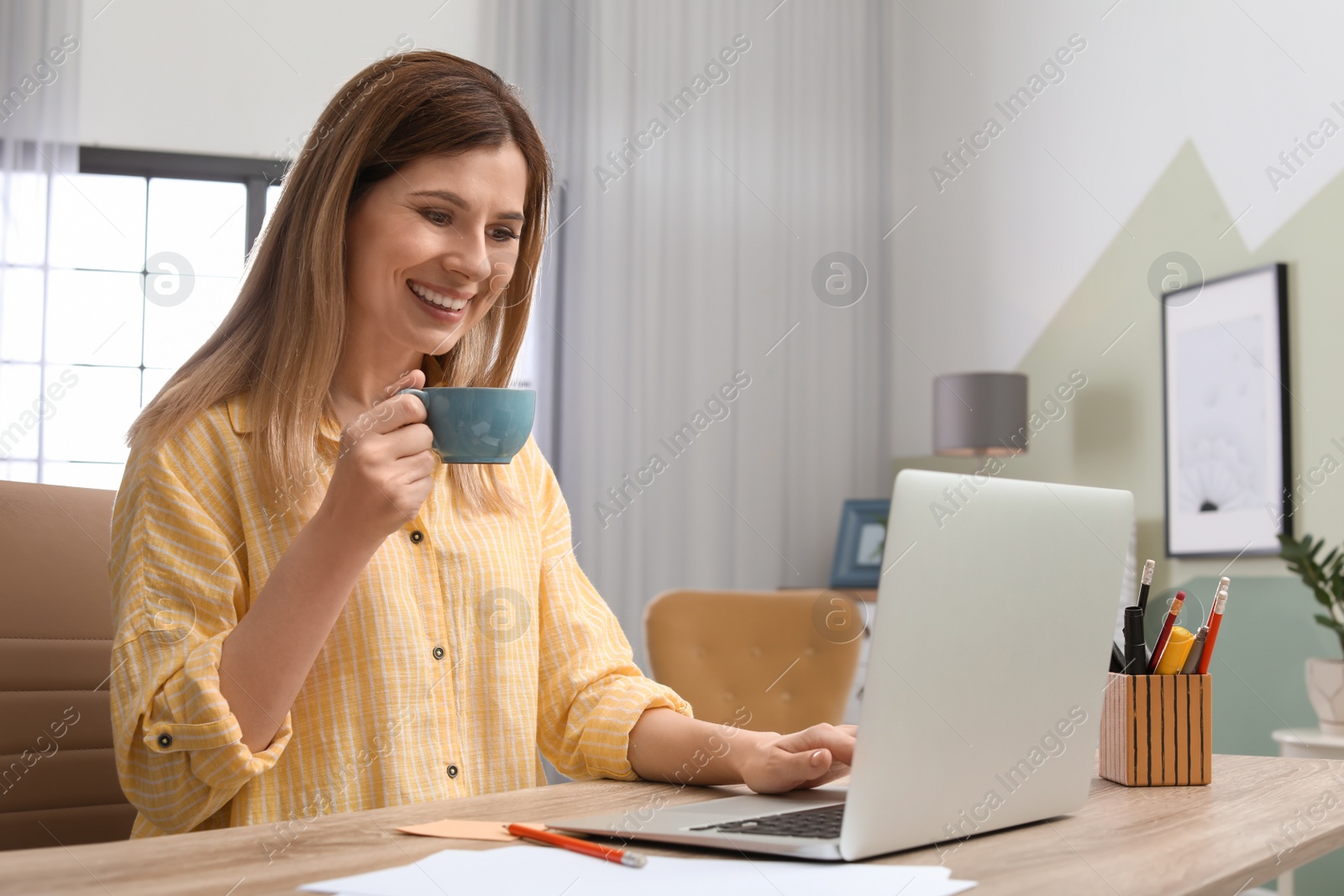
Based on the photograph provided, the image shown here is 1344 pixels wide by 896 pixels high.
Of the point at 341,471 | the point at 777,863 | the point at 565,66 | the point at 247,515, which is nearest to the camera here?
the point at 777,863

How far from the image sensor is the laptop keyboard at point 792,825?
0.76 m

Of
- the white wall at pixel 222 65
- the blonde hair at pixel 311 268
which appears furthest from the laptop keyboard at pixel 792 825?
the white wall at pixel 222 65

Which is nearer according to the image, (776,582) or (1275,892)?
(1275,892)

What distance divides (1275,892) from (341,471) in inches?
122

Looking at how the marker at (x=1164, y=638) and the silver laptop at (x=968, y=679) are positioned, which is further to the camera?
the marker at (x=1164, y=638)

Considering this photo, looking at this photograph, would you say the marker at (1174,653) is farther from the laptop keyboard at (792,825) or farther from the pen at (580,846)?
the pen at (580,846)

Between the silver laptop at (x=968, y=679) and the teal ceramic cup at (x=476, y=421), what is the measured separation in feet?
1.03

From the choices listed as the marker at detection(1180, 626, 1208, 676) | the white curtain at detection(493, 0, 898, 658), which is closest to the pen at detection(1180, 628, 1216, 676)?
the marker at detection(1180, 626, 1208, 676)

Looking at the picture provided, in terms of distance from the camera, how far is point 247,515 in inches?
45.4

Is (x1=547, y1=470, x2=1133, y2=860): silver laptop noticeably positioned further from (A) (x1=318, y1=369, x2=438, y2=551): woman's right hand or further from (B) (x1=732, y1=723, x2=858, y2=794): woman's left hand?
(A) (x1=318, y1=369, x2=438, y2=551): woman's right hand

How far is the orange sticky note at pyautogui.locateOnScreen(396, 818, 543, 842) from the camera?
75cm

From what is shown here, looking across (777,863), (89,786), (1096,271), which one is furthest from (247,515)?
(1096,271)

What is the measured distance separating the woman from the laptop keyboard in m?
0.12

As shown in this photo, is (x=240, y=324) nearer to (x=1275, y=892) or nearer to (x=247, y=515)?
(x=247, y=515)
